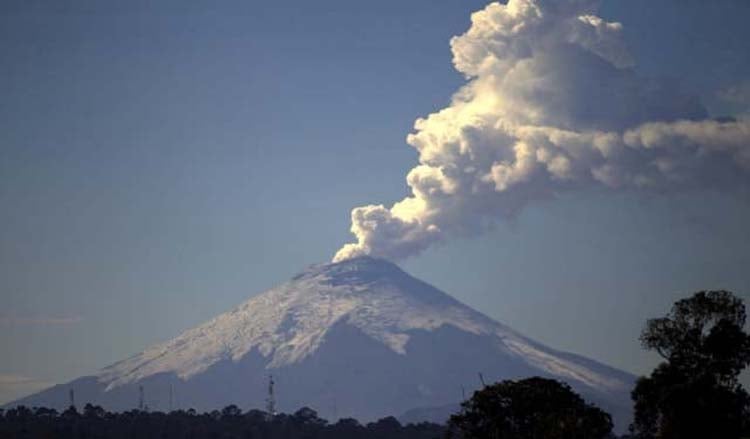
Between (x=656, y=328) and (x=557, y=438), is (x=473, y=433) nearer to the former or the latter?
(x=557, y=438)

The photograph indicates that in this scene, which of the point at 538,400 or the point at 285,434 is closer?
the point at 538,400

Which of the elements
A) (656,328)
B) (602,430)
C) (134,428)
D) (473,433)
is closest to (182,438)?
(134,428)

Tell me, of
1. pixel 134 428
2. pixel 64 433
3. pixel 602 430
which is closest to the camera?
pixel 602 430
